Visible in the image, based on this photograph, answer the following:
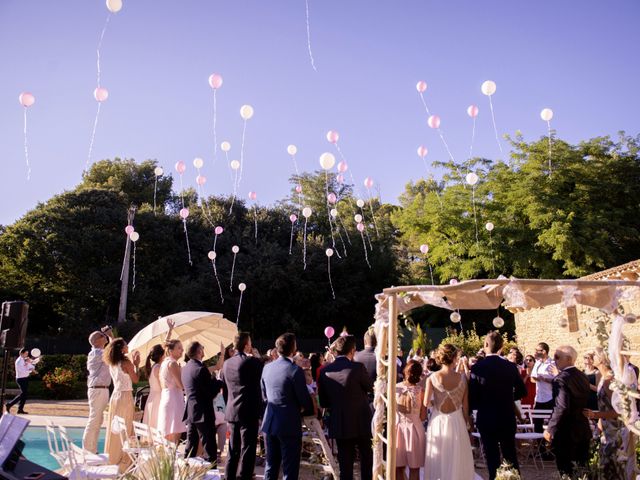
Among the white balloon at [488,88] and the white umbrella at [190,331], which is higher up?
the white balloon at [488,88]

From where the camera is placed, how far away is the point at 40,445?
421 inches

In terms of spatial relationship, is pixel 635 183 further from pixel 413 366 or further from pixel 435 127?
pixel 413 366

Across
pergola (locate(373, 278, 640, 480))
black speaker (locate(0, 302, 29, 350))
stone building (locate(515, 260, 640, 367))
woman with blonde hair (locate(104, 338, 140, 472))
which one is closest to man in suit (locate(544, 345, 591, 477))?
pergola (locate(373, 278, 640, 480))

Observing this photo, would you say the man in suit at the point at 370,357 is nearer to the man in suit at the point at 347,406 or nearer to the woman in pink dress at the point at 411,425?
the woman in pink dress at the point at 411,425

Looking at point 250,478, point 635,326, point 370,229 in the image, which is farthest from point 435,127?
point 370,229

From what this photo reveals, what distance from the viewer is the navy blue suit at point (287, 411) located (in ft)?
17.3

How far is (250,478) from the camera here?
570 cm

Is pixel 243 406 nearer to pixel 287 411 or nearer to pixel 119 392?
pixel 287 411

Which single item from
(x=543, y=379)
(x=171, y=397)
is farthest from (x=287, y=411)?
(x=543, y=379)

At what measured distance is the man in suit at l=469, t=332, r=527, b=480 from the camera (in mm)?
5559

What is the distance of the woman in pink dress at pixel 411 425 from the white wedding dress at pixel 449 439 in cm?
16

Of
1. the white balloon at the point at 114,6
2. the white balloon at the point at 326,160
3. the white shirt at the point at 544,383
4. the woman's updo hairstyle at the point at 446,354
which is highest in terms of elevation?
the white balloon at the point at 114,6

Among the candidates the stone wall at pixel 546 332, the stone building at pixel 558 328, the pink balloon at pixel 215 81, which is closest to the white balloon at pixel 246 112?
the pink balloon at pixel 215 81

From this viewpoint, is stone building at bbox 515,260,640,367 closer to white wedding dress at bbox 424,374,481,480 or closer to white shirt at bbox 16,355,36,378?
white wedding dress at bbox 424,374,481,480
